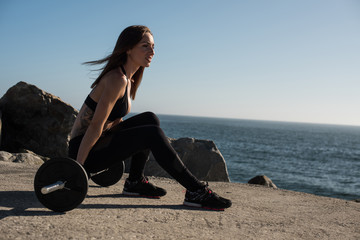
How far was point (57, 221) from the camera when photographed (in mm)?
2342

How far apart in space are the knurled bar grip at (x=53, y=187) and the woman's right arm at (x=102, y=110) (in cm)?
30

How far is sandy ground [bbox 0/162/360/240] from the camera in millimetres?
2229

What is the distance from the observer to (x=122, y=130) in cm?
276

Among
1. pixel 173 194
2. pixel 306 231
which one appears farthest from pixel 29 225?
pixel 306 231

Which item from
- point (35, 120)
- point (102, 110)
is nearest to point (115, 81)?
point (102, 110)

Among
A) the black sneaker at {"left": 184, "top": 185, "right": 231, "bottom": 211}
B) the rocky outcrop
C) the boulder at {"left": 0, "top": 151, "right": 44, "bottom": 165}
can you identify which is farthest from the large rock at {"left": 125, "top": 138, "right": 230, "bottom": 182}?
the black sneaker at {"left": 184, "top": 185, "right": 231, "bottom": 211}

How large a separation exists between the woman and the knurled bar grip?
30 centimetres

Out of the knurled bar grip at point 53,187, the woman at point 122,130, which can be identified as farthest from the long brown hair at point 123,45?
the knurled bar grip at point 53,187

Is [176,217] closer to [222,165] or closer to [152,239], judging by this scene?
[152,239]

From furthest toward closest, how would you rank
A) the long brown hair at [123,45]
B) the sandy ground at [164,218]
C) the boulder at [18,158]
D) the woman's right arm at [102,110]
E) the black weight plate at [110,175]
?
the boulder at [18,158] → the black weight plate at [110,175] → the long brown hair at [123,45] → the woman's right arm at [102,110] → the sandy ground at [164,218]

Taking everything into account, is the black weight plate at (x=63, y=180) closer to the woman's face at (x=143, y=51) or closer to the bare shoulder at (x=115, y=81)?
the bare shoulder at (x=115, y=81)

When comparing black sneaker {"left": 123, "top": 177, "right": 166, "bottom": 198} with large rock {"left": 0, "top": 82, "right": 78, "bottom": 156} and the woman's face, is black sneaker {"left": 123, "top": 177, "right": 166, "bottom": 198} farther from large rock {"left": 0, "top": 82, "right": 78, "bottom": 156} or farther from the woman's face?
large rock {"left": 0, "top": 82, "right": 78, "bottom": 156}

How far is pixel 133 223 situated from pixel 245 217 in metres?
1.07

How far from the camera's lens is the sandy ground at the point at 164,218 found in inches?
87.7
